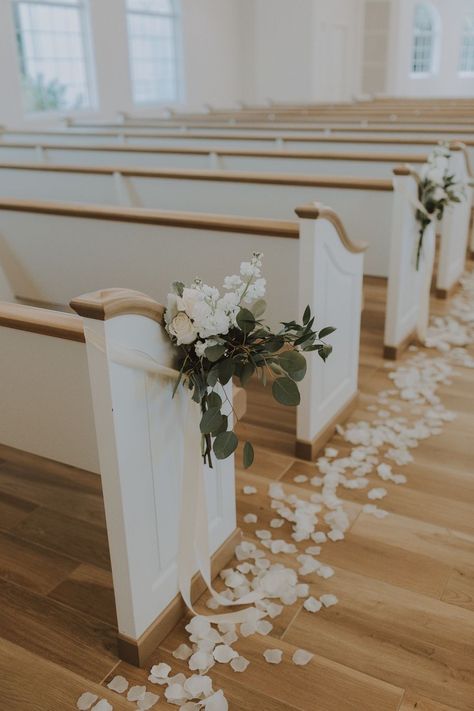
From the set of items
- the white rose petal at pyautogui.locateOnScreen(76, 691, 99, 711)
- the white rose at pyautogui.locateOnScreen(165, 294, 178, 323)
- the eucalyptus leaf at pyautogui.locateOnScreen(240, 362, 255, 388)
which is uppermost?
the white rose at pyautogui.locateOnScreen(165, 294, 178, 323)

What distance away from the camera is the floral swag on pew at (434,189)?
3.54 metres

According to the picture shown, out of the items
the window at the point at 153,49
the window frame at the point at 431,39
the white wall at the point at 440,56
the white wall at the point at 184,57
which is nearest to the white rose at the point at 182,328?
the white wall at the point at 184,57

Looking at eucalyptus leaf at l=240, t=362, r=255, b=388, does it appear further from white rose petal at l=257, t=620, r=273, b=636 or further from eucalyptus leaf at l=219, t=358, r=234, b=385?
white rose petal at l=257, t=620, r=273, b=636

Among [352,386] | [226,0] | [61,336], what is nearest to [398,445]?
[352,386]

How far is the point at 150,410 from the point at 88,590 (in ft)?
2.45

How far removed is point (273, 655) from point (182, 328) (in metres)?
0.90

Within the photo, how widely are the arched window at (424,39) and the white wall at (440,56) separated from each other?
0.53 feet

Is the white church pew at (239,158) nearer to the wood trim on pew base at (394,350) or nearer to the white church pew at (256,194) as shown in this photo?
the white church pew at (256,194)

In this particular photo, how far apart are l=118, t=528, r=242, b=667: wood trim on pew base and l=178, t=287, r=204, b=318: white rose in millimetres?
855

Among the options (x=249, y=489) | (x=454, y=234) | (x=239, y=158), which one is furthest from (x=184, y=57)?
(x=249, y=489)

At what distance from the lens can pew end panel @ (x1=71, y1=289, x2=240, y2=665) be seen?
153cm

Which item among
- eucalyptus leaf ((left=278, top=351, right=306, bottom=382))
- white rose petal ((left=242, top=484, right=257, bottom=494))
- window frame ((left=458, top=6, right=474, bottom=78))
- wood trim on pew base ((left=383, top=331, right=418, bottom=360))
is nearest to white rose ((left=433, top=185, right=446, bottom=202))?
wood trim on pew base ((left=383, top=331, right=418, bottom=360))

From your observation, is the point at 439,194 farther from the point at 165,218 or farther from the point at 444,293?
the point at 165,218

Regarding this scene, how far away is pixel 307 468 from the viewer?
8.96 feet
